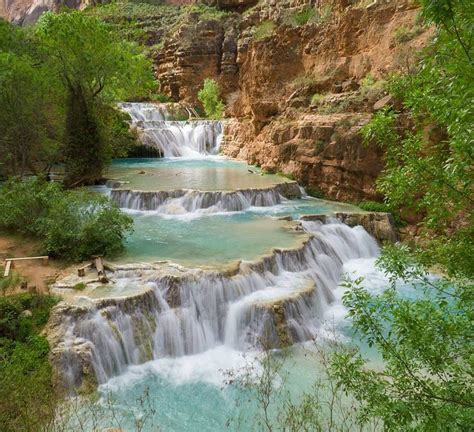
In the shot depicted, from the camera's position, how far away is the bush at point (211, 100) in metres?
33.3

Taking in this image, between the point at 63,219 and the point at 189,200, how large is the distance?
237 inches

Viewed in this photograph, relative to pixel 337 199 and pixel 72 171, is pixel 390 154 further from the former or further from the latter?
pixel 72 171

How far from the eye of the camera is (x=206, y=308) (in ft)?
29.5

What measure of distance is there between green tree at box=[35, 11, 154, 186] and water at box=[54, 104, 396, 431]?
3605 millimetres

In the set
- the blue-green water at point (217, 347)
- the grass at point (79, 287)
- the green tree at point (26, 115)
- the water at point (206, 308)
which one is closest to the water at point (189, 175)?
the blue-green water at point (217, 347)

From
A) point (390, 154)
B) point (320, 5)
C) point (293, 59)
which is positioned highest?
point (320, 5)

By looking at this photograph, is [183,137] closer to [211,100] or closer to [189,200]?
[211,100]

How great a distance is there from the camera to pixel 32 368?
671 cm

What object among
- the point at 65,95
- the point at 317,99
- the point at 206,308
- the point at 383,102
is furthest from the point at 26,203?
the point at 317,99

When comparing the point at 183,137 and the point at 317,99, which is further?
the point at 183,137

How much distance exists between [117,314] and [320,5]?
21.4 meters

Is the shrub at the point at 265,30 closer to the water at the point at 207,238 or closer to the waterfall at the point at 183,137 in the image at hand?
the waterfall at the point at 183,137

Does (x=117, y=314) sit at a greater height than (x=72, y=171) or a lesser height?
lesser

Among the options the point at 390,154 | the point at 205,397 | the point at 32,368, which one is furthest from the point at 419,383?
the point at 32,368
